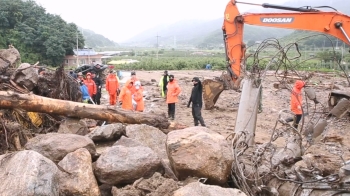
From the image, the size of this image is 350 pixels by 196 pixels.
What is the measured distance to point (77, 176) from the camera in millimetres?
3334

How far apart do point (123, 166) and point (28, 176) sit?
3.09ft

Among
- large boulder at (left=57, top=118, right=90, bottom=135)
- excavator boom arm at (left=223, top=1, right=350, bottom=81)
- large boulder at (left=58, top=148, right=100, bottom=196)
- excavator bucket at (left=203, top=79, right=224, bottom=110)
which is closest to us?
large boulder at (left=58, top=148, right=100, bottom=196)

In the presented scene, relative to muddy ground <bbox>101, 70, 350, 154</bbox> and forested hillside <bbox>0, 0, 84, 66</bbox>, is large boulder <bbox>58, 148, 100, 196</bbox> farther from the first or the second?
forested hillside <bbox>0, 0, 84, 66</bbox>

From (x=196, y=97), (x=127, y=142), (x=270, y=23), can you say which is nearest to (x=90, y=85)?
(x=196, y=97)

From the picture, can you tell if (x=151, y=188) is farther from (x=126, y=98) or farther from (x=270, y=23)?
(x=270, y=23)

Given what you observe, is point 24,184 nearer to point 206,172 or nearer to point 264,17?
point 206,172

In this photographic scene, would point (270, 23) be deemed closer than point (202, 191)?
No

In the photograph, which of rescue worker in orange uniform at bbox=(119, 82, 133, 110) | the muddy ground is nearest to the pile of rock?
the muddy ground

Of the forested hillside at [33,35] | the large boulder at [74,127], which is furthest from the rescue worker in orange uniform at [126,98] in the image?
the forested hillside at [33,35]

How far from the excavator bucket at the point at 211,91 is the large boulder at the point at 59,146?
7.78 metres

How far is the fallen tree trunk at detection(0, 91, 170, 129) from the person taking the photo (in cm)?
580

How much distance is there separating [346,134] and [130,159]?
7070mm

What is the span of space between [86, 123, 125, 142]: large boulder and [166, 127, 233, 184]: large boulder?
1638 mm

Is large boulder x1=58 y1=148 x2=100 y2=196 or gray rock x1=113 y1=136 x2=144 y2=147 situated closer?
large boulder x1=58 y1=148 x2=100 y2=196
